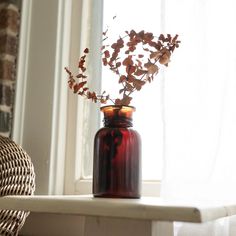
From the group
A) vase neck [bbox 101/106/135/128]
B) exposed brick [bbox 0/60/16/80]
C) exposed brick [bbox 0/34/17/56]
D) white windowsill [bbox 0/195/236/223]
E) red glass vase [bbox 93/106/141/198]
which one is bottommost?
white windowsill [bbox 0/195/236/223]

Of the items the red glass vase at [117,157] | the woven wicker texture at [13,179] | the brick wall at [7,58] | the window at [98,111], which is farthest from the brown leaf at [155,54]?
the brick wall at [7,58]

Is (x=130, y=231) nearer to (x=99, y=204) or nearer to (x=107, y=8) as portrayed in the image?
(x=99, y=204)

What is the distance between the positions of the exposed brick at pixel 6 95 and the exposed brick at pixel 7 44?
0.13 meters

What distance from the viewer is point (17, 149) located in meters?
1.13

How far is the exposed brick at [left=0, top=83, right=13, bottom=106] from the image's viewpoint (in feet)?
4.62

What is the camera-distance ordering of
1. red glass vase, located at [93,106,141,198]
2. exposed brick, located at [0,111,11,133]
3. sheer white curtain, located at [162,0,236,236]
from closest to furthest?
red glass vase, located at [93,106,141,198]
sheer white curtain, located at [162,0,236,236]
exposed brick, located at [0,111,11,133]

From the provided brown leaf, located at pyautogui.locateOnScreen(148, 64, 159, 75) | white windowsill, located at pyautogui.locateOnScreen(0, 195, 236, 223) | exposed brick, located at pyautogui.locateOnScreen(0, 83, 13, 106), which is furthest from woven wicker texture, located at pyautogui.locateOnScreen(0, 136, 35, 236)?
brown leaf, located at pyautogui.locateOnScreen(148, 64, 159, 75)

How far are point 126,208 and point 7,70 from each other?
0.90 meters

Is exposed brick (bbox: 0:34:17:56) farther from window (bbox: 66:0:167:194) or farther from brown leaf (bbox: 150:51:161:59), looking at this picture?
brown leaf (bbox: 150:51:161:59)

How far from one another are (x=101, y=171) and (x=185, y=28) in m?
0.48

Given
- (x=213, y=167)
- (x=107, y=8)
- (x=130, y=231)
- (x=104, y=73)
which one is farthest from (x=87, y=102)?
(x=130, y=231)

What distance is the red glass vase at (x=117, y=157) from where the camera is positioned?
90 cm

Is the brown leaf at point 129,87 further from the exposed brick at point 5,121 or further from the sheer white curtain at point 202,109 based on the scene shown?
the exposed brick at point 5,121

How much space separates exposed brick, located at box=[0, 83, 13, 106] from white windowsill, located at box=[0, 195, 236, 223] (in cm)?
64
